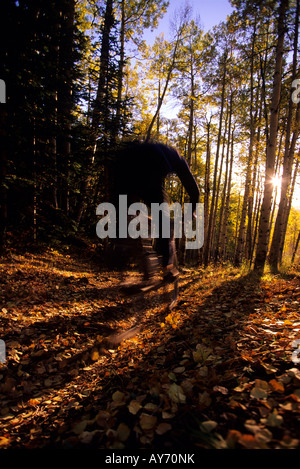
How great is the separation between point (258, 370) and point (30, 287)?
3608 millimetres

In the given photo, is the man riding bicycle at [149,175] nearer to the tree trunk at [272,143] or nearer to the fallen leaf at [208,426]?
the fallen leaf at [208,426]

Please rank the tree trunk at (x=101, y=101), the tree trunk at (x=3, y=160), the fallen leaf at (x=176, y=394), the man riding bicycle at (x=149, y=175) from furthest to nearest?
the tree trunk at (x=101, y=101) < the tree trunk at (x=3, y=160) < the man riding bicycle at (x=149, y=175) < the fallen leaf at (x=176, y=394)

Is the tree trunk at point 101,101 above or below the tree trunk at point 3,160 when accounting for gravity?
above

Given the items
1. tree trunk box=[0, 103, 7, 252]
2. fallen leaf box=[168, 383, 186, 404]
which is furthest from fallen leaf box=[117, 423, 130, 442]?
tree trunk box=[0, 103, 7, 252]

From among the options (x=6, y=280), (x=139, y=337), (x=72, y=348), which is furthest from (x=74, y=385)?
(x=6, y=280)

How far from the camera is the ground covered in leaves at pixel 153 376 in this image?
3.16ft

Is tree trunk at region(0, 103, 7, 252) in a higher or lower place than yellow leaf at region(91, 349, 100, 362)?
higher

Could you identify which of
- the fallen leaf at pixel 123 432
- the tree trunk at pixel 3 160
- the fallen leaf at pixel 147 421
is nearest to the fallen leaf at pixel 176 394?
the fallen leaf at pixel 147 421

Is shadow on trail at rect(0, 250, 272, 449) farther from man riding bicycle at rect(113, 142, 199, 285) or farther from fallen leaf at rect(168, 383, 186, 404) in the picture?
man riding bicycle at rect(113, 142, 199, 285)

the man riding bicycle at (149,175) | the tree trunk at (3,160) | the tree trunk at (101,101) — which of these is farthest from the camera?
the tree trunk at (101,101)

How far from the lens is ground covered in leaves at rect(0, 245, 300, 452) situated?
96 cm

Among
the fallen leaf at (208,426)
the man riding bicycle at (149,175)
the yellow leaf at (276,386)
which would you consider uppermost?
the man riding bicycle at (149,175)

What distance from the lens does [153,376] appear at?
1.50m

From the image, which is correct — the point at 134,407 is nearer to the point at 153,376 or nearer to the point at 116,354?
the point at 153,376
